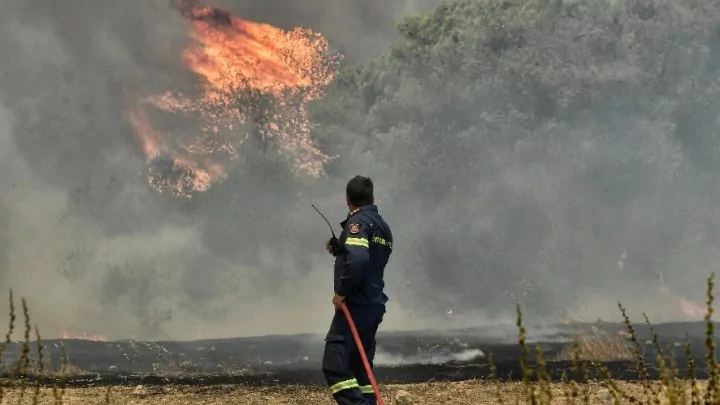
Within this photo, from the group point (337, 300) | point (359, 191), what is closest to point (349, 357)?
point (337, 300)

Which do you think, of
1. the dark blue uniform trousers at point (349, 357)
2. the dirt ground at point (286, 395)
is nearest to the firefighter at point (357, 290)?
the dark blue uniform trousers at point (349, 357)

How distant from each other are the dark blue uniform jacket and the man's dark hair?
0.30 ft

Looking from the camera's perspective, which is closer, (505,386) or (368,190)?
(368,190)

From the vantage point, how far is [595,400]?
1193 centimetres

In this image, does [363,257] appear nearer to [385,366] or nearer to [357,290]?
[357,290]

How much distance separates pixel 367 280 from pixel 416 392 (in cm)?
740

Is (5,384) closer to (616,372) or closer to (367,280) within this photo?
(367,280)

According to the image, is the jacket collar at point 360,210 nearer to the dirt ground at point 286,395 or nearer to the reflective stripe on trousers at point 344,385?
the reflective stripe on trousers at point 344,385

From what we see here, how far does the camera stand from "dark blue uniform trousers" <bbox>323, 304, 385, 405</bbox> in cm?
724

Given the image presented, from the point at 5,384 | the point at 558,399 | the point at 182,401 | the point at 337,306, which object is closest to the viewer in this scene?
the point at 5,384

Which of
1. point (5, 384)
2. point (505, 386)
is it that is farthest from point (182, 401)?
point (5, 384)

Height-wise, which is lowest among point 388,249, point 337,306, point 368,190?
point 337,306

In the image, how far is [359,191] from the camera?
7770 mm

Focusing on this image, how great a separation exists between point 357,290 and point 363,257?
48cm
